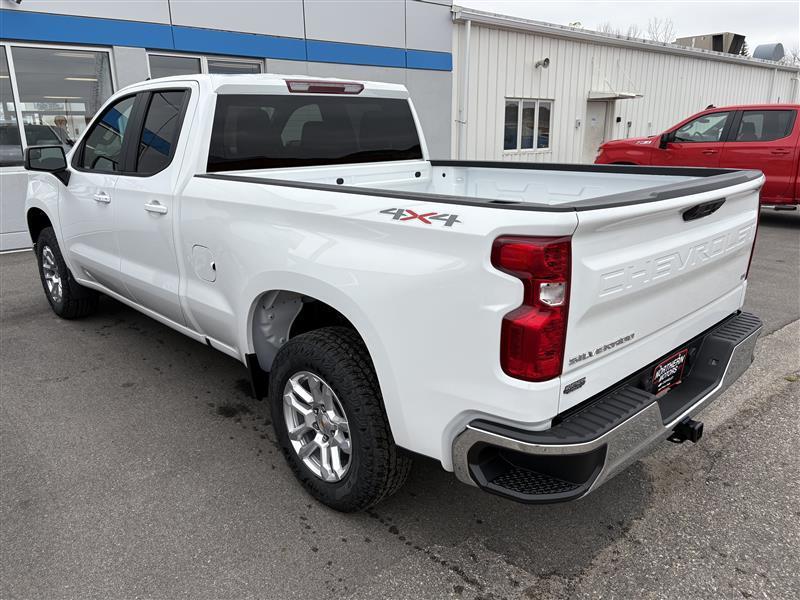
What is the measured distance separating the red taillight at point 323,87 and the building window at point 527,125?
37.4 feet

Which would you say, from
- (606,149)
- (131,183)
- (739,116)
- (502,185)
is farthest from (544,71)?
(131,183)

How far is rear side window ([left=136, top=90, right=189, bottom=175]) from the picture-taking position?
3.56 meters

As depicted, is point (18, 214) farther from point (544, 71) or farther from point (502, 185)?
point (544, 71)

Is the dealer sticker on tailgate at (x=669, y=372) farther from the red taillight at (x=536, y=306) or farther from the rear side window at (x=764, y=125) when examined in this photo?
the rear side window at (x=764, y=125)

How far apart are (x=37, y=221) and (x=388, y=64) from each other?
8.18m

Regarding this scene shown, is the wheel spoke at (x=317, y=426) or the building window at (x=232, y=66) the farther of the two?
the building window at (x=232, y=66)

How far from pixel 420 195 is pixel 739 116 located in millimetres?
10237

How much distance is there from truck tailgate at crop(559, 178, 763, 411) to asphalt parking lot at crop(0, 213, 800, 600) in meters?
0.77

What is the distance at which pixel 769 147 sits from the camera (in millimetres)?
9852

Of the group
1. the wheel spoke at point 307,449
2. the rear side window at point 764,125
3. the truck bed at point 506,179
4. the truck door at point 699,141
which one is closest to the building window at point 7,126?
the truck bed at point 506,179

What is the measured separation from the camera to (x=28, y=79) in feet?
28.2

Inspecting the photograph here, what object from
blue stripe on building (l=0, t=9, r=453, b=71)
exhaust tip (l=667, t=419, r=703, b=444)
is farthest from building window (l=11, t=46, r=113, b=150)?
exhaust tip (l=667, t=419, r=703, b=444)

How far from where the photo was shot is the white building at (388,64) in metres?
8.73

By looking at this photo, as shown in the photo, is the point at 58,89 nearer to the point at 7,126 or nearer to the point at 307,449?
the point at 7,126
